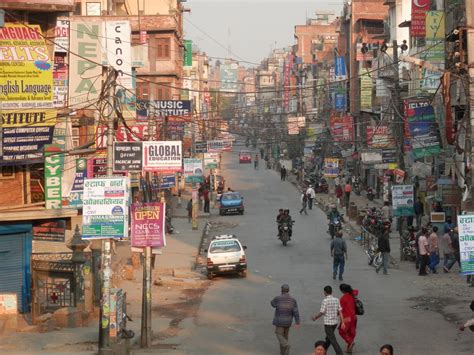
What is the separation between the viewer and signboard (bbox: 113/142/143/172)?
22.0 m

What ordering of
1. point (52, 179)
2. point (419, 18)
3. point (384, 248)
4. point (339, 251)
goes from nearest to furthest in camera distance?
point (52, 179)
point (339, 251)
point (384, 248)
point (419, 18)

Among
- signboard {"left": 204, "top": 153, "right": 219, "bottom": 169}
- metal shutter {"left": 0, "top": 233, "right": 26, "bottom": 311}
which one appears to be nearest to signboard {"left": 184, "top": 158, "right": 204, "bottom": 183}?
signboard {"left": 204, "top": 153, "right": 219, "bottom": 169}

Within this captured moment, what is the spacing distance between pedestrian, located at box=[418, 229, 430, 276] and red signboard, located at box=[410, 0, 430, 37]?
19597mm

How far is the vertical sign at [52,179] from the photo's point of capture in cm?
3031

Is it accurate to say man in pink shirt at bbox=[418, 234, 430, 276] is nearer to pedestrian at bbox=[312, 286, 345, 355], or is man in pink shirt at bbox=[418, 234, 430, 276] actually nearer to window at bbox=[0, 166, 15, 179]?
window at bbox=[0, 166, 15, 179]

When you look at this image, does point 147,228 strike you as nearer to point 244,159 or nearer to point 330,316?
point 330,316

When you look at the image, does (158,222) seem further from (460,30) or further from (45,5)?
(45,5)

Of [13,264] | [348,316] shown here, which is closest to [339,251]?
[13,264]

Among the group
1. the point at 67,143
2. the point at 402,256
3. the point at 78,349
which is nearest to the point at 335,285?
the point at 402,256

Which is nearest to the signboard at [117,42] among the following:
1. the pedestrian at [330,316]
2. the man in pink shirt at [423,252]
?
the man in pink shirt at [423,252]

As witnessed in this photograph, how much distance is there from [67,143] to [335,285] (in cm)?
936

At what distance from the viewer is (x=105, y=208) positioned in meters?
21.0

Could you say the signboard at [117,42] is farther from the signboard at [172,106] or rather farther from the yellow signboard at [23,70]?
the signboard at [172,106]

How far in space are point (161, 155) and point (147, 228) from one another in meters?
2.59
